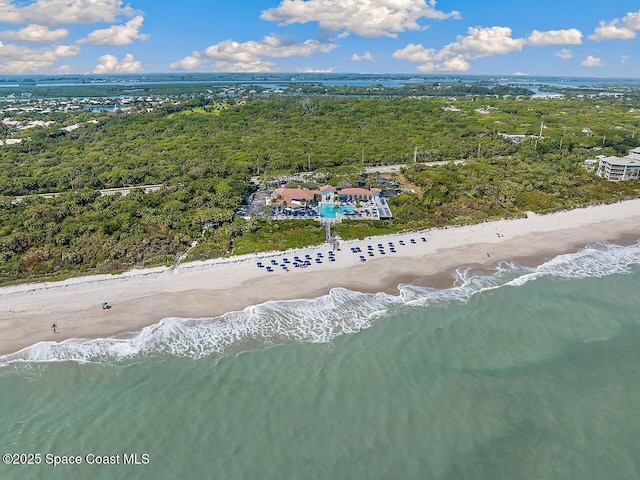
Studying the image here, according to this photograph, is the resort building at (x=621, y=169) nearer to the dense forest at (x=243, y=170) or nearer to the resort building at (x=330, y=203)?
the dense forest at (x=243, y=170)

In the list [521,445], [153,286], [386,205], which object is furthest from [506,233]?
[153,286]

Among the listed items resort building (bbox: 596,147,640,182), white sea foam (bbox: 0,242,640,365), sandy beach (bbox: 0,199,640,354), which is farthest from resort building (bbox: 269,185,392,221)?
resort building (bbox: 596,147,640,182)

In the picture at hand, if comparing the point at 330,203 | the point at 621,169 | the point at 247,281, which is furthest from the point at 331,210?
the point at 621,169

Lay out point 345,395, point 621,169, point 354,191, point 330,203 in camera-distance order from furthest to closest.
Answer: point 621,169
point 354,191
point 330,203
point 345,395

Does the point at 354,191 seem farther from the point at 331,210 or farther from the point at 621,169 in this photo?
the point at 621,169

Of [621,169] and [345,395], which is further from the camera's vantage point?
[621,169]

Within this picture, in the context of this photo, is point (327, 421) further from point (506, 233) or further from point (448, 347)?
point (506, 233)

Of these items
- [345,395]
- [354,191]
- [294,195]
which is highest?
[354,191]
